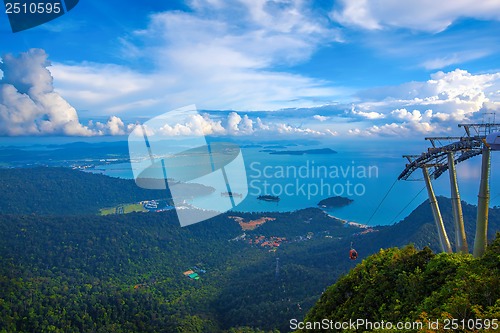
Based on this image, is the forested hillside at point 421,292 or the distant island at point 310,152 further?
the distant island at point 310,152

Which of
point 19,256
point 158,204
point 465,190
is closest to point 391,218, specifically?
point 465,190

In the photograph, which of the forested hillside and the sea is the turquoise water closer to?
the sea

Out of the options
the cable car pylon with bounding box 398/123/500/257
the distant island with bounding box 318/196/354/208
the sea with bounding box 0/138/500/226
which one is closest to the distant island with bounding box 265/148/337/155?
the sea with bounding box 0/138/500/226

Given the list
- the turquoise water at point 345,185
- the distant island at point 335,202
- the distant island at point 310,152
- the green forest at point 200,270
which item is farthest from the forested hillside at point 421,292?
the distant island at point 310,152

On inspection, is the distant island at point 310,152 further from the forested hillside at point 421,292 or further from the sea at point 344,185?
the forested hillside at point 421,292

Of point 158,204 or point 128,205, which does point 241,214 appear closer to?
point 158,204

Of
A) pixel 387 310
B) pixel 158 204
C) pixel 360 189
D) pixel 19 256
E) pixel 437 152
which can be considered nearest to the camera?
pixel 387 310
